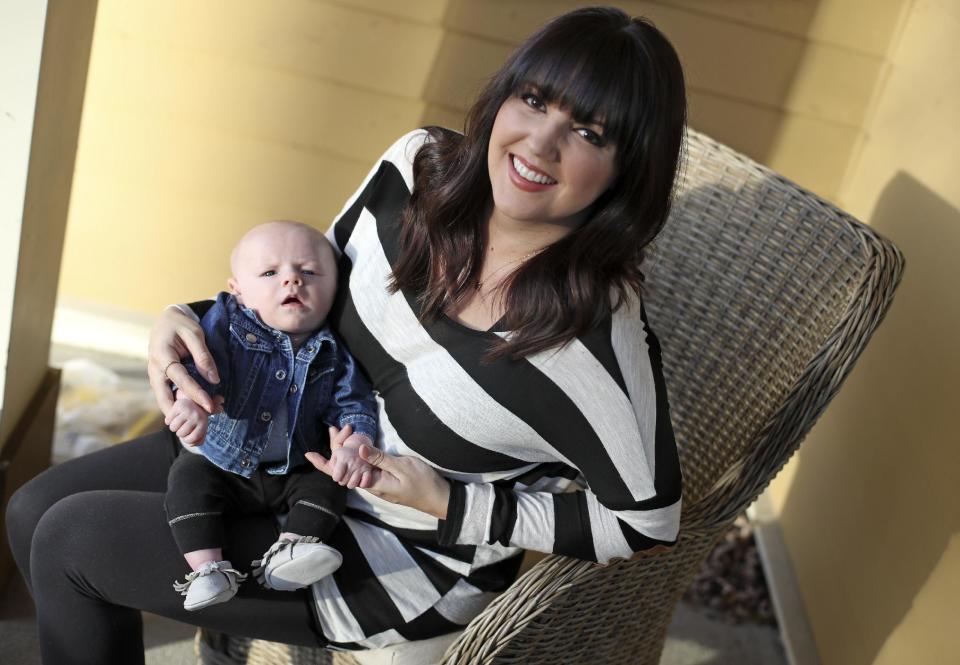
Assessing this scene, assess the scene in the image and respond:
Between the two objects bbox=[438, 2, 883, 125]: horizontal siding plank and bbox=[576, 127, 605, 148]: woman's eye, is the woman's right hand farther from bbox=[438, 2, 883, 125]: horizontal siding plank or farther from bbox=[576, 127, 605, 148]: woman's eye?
bbox=[438, 2, 883, 125]: horizontal siding plank

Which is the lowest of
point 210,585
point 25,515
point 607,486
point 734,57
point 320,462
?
point 25,515

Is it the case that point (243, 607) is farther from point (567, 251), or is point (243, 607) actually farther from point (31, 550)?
point (567, 251)

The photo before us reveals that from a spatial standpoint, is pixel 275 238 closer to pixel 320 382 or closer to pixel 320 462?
pixel 320 382

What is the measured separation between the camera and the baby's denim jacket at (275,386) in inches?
62.9

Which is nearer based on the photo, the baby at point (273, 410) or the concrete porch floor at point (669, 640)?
the baby at point (273, 410)

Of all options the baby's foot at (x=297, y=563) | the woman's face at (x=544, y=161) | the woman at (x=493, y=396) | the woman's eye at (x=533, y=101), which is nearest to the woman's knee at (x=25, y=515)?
the woman at (x=493, y=396)

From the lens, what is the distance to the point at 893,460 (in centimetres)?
220

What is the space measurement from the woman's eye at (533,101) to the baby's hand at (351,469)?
0.58 meters

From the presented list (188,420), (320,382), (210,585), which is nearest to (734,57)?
(320,382)

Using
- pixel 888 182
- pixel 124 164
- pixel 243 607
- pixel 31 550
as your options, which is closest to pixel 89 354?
pixel 124 164

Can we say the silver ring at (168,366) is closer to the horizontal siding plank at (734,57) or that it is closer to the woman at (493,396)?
the woman at (493,396)

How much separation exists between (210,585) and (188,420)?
245 millimetres

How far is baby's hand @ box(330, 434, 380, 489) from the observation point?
59.2 inches

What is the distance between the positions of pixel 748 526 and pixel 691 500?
0.88 metres
